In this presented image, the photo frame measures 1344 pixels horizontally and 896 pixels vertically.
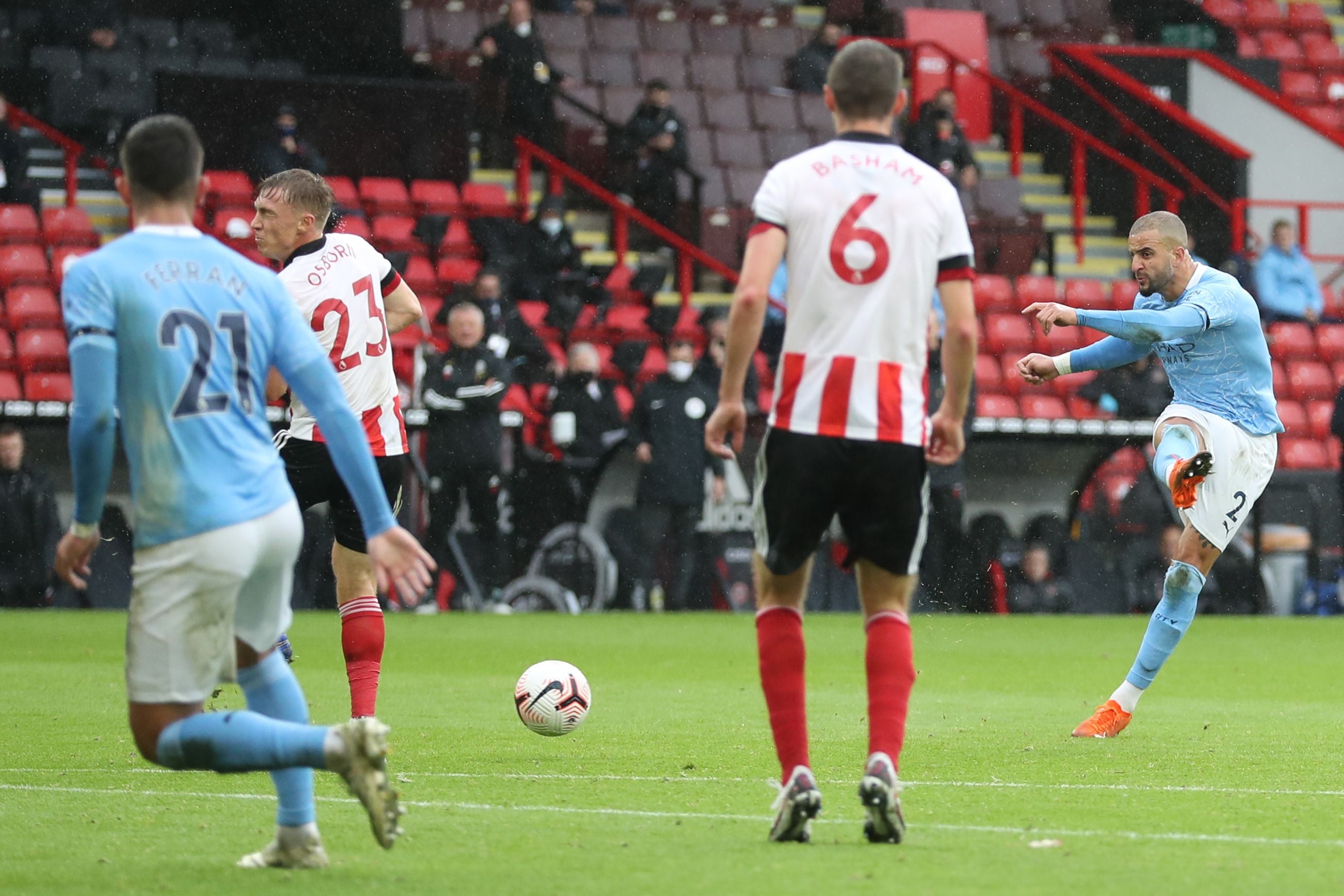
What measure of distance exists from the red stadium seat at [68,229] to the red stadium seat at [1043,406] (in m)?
8.97

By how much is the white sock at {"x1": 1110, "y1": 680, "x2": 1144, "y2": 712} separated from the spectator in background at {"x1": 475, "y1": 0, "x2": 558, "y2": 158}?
13961 mm

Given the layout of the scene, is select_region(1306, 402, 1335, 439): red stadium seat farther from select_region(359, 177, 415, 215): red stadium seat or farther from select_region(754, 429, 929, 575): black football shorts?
select_region(754, 429, 929, 575): black football shorts

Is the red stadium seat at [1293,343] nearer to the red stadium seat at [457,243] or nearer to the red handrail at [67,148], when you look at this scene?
the red stadium seat at [457,243]

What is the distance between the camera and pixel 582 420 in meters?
17.0

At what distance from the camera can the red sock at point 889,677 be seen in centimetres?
546

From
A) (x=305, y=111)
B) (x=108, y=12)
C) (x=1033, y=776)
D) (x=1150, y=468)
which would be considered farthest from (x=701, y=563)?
(x=1033, y=776)

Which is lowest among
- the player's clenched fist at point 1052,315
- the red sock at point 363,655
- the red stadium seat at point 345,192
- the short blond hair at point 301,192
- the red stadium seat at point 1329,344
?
the red stadium seat at point 1329,344

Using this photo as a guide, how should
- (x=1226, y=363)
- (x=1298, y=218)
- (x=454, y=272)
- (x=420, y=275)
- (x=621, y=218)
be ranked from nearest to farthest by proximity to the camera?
1. (x=1226, y=363)
2. (x=420, y=275)
3. (x=454, y=272)
4. (x=621, y=218)
5. (x=1298, y=218)

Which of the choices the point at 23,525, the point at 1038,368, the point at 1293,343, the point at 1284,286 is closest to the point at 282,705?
the point at 1038,368

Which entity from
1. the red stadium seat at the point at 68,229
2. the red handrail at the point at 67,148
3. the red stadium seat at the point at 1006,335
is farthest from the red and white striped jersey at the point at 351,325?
the red stadium seat at the point at 1006,335

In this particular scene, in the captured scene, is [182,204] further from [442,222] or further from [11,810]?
[442,222]

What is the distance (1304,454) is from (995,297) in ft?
11.5

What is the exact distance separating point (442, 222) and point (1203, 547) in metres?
12.3

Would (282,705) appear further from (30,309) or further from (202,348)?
(30,309)
